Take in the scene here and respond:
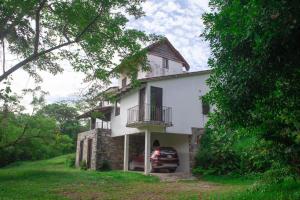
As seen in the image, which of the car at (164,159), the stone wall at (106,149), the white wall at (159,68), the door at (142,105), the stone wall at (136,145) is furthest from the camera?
the white wall at (159,68)

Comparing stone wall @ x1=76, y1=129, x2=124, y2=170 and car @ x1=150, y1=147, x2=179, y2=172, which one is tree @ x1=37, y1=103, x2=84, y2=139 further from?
car @ x1=150, y1=147, x2=179, y2=172

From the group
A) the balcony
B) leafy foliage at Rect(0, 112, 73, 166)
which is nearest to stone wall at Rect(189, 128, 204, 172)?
the balcony

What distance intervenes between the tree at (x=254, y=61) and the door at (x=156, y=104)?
13207 mm

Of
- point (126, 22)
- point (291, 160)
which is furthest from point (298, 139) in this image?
point (126, 22)

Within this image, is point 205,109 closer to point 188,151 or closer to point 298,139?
point 188,151

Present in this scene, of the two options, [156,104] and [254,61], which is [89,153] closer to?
[156,104]

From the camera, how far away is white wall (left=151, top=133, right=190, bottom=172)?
20.8 metres

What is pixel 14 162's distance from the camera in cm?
3191

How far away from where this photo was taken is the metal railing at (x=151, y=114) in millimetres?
19531

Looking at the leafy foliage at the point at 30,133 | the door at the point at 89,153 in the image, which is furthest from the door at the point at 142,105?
the door at the point at 89,153

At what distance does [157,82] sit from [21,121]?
8507 millimetres

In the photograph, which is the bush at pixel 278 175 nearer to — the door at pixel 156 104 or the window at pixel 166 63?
the door at pixel 156 104

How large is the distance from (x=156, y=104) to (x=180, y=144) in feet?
11.4

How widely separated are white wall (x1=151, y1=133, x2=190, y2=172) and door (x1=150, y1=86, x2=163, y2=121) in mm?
2761
